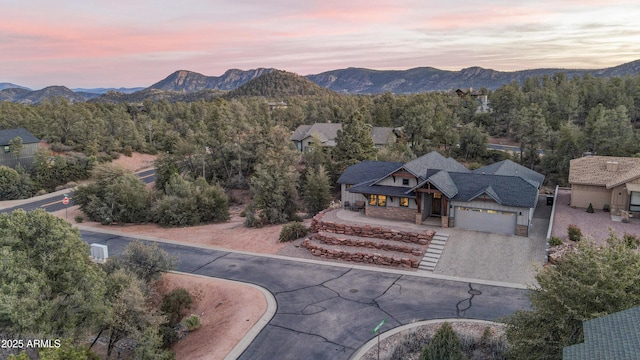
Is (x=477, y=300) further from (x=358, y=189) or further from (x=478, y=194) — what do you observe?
(x=358, y=189)

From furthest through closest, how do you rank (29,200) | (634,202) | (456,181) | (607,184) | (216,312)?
(29,200), (456,181), (607,184), (634,202), (216,312)

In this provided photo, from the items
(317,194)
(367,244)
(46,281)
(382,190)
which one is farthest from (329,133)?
(46,281)

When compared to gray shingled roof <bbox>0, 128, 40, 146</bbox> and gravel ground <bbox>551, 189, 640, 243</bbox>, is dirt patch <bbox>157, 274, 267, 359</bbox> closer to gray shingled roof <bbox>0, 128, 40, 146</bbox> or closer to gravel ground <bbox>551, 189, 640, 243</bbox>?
gravel ground <bbox>551, 189, 640, 243</bbox>

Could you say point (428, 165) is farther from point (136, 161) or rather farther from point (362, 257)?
point (136, 161)

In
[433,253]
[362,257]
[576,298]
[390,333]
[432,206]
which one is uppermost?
[576,298]

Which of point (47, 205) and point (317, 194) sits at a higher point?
point (317, 194)

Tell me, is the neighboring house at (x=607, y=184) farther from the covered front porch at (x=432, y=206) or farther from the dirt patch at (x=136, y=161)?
the dirt patch at (x=136, y=161)

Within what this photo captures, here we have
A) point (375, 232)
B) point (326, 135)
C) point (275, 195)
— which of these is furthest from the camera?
point (326, 135)
